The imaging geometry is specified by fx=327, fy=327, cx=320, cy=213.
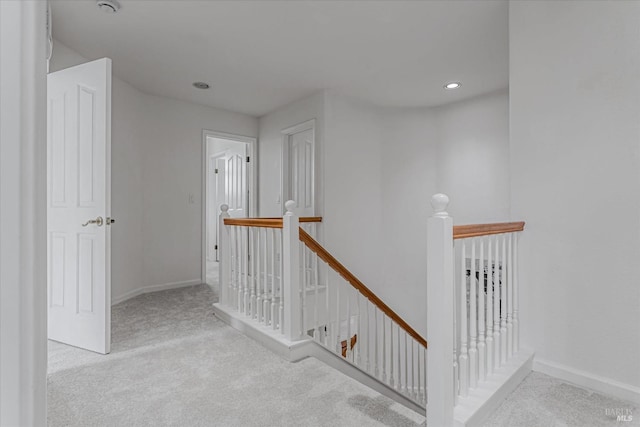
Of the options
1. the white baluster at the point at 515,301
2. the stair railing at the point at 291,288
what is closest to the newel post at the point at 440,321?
the white baluster at the point at 515,301

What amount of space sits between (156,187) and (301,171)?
181cm

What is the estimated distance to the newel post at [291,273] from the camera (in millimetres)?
2289

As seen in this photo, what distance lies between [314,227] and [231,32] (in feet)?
6.95

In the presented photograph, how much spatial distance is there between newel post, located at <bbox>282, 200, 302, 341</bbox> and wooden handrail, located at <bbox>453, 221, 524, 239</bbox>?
1129mm

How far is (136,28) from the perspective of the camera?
256 cm

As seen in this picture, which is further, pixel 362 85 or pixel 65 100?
pixel 362 85

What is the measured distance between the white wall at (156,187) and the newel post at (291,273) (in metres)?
2.21

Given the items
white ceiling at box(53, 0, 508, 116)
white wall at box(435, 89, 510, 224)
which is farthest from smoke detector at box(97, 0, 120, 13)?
white wall at box(435, 89, 510, 224)

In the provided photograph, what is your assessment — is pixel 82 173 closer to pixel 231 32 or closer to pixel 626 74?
pixel 231 32

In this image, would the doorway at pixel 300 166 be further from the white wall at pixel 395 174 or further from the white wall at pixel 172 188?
the white wall at pixel 172 188

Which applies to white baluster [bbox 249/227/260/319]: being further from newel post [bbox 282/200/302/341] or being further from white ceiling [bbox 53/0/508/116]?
white ceiling [bbox 53/0/508/116]

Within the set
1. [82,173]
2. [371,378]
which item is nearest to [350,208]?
[371,378]

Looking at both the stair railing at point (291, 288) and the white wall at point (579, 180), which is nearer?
the white wall at point (579, 180)

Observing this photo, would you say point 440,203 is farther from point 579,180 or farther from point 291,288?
point 291,288
